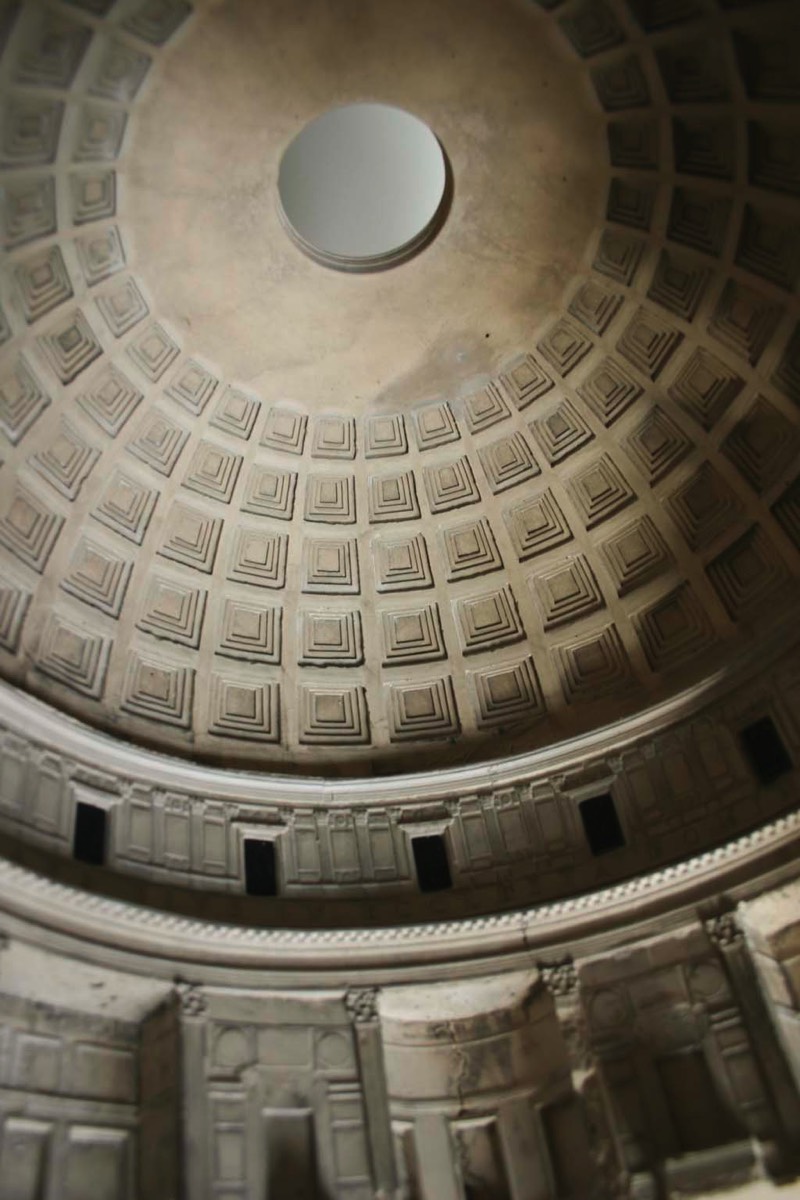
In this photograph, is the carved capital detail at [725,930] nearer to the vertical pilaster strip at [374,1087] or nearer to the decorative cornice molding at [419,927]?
the decorative cornice molding at [419,927]

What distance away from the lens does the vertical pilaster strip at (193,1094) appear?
14.9 metres

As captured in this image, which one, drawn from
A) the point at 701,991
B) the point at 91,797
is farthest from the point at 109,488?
the point at 701,991

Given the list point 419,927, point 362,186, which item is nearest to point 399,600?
point 419,927

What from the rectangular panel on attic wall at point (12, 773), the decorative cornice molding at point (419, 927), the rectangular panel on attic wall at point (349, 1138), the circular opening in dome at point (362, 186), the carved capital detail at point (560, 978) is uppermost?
the circular opening in dome at point (362, 186)

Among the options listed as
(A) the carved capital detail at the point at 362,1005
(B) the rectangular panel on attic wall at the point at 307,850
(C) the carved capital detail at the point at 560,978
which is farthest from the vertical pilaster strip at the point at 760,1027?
(B) the rectangular panel on attic wall at the point at 307,850

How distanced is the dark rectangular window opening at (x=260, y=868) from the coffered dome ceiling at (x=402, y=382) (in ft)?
6.07

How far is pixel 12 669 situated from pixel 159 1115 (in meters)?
7.38

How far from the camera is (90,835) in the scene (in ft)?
58.0

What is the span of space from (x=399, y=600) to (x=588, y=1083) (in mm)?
9645

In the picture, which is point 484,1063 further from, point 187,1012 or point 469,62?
point 469,62

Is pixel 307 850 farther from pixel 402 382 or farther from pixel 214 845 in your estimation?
pixel 402 382

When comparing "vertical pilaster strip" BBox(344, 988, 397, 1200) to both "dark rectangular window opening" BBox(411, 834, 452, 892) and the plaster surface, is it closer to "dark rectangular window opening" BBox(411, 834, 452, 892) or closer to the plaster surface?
"dark rectangular window opening" BBox(411, 834, 452, 892)

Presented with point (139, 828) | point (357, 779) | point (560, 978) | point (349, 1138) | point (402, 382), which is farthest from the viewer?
point (402, 382)

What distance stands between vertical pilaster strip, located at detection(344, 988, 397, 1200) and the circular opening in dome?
43.4 feet
